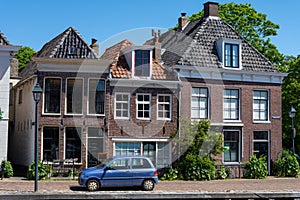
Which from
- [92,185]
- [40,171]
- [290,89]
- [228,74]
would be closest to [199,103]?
[228,74]

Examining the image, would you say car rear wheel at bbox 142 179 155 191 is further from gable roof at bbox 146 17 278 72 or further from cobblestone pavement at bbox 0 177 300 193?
gable roof at bbox 146 17 278 72

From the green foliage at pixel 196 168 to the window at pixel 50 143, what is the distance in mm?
6923

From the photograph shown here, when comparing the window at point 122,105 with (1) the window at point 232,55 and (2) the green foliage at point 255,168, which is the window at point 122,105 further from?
(2) the green foliage at point 255,168

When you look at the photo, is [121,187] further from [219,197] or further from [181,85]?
[181,85]

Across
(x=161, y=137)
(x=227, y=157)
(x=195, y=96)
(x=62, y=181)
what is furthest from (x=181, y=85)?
(x=62, y=181)

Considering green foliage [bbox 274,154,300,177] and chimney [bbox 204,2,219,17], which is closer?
green foliage [bbox 274,154,300,177]

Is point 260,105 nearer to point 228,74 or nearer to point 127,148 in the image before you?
point 228,74

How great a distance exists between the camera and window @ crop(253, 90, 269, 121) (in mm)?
30625

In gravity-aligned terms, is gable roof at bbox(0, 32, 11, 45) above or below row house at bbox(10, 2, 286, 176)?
above

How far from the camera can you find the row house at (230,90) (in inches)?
1153

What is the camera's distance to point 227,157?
29641mm

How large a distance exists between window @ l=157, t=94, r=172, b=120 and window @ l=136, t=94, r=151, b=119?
60 centimetres

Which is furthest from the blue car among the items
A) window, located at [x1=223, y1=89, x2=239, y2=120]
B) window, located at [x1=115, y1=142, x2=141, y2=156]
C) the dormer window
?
the dormer window

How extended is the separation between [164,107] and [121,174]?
8833 mm
